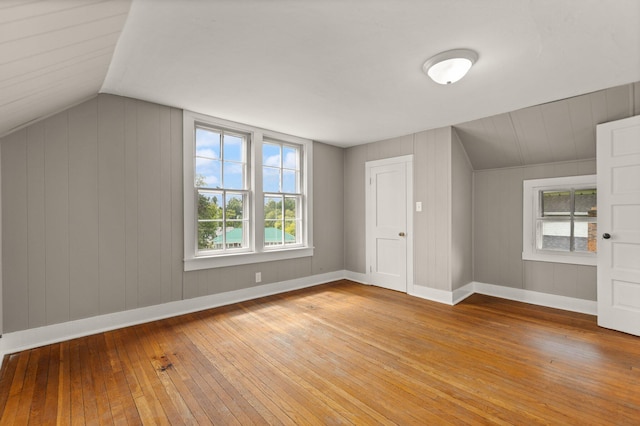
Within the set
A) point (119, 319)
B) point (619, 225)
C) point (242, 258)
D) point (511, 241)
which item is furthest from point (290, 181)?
point (619, 225)

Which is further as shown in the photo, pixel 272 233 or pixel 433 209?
pixel 272 233

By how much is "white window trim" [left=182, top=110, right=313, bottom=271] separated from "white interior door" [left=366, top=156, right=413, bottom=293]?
1046 mm

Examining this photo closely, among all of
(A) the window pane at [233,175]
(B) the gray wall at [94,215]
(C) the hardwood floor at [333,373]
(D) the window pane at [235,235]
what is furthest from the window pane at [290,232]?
(C) the hardwood floor at [333,373]

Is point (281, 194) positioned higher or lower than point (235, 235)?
higher

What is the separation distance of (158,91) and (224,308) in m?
2.58

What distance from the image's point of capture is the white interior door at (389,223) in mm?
4406

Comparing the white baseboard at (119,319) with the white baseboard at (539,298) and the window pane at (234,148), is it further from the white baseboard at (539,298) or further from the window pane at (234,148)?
the white baseboard at (539,298)

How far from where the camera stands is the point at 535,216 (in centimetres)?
394

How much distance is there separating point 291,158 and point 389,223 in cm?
192

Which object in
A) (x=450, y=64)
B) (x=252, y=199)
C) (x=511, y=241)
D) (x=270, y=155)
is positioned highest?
(x=450, y=64)

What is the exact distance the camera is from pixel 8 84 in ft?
5.27

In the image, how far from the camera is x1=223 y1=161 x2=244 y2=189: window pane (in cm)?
387

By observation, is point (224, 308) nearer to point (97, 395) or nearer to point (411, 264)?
point (97, 395)

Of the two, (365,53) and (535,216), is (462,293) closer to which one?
(535,216)
